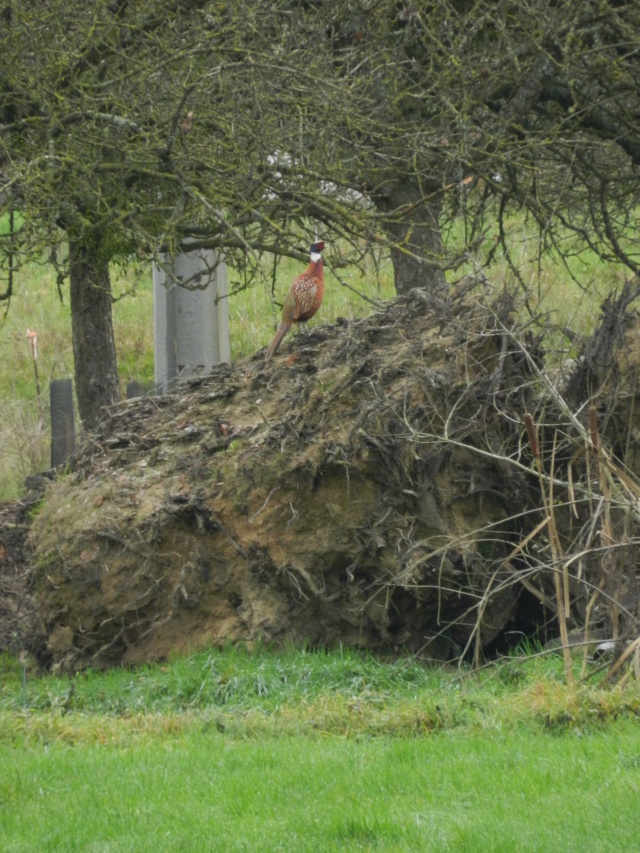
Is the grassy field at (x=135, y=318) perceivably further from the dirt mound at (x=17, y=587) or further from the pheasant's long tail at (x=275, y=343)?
the pheasant's long tail at (x=275, y=343)

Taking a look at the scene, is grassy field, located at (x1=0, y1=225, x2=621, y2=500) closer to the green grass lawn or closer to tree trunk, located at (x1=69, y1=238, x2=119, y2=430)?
tree trunk, located at (x1=69, y1=238, x2=119, y2=430)

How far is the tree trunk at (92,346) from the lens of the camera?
39.2 feet

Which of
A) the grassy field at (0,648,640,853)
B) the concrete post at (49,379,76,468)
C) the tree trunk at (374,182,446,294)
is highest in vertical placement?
the tree trunk at (374,182,446,294)

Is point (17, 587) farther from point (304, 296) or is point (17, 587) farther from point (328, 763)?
point (328, 763)

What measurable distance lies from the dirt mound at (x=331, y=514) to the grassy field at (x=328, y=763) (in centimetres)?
72

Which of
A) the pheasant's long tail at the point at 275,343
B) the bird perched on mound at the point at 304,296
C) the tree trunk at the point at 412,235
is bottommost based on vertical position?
the pheasant's long tail at the point at 275,343

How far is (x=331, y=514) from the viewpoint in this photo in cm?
828

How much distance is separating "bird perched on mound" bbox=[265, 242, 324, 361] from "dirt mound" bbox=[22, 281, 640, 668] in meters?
0.62

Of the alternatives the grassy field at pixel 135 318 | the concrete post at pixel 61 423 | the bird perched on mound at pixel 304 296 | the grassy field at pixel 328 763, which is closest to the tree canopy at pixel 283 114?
the bird perched on mound at pixel 304 296

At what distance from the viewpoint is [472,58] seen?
11.0 m

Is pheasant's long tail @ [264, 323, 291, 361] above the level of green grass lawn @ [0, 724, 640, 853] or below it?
above

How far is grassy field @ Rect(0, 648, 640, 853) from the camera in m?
4.34

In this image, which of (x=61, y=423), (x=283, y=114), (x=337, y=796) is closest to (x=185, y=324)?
(x=61, y=423)

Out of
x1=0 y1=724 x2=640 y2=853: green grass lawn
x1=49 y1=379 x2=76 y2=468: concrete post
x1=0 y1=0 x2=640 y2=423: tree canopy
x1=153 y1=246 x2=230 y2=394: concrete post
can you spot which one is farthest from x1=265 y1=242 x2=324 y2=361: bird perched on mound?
x1=0 y1=724 x2=640 y2=853: green grass lawn
